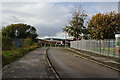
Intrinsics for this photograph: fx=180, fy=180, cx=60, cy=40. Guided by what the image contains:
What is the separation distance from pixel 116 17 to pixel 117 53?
131 ft

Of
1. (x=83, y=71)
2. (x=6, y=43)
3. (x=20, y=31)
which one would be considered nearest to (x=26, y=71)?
(x=83, y=71)

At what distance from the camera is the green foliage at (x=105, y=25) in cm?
5647

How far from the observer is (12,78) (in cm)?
913

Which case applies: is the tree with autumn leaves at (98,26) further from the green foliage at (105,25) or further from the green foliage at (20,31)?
the green foliage at (20,31)

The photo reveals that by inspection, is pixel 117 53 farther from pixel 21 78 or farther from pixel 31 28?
pixel 31 28

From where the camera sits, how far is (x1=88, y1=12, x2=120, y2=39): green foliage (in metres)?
56.5

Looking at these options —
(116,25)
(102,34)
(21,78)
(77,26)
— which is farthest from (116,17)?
(21,78)

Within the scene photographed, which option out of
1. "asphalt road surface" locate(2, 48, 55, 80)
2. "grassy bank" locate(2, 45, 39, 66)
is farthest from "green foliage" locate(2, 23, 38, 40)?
"asphalt road surface" locate(2, 48, 55, 80)

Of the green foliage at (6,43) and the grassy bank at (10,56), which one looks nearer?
the grassy bank at (10,56)

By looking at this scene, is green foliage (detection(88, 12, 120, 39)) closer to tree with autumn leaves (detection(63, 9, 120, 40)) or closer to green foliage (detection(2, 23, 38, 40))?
tree with autumn leaves (detection(63, 9, 120, 40))

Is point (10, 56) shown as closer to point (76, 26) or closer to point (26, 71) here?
point (26, 71)

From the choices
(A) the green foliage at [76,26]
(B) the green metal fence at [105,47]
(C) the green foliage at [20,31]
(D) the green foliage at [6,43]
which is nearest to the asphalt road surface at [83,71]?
(D) the green foliage at [6,43]

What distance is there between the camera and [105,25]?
2235 inches

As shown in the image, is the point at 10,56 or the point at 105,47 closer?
the point at 10,56
